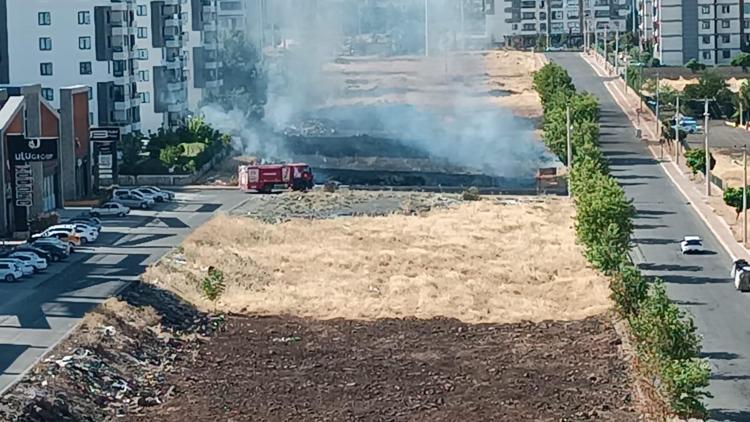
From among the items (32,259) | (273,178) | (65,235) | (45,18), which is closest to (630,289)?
(32,259)

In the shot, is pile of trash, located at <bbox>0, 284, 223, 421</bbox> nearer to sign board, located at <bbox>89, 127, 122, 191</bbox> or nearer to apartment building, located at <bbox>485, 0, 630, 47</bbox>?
sign board, located at <bbox>89, 127, 122, 191</bbox>

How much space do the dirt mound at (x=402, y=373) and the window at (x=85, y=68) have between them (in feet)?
87.0

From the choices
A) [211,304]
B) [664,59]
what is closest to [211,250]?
[211,304]

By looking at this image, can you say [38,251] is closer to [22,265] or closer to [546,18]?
[22,265]

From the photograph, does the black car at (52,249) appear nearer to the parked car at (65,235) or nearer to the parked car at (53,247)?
the parked car at (53,247)

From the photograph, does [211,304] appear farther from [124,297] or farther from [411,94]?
[411,94]

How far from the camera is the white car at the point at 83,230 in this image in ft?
121

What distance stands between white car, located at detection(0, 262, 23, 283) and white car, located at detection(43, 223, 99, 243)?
5110 mm

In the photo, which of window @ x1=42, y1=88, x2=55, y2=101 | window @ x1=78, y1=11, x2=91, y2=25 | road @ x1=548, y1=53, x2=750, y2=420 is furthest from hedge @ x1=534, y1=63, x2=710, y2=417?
window @ x1=42, y1=88, x2=55, y2=101

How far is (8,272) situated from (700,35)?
2460 inches

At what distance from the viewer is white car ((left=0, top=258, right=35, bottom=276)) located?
31.9 metres

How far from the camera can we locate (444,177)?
53.0 metres

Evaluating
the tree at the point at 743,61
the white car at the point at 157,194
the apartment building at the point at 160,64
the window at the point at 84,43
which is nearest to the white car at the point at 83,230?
the white car at the point at 157,194

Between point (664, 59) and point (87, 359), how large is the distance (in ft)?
220
